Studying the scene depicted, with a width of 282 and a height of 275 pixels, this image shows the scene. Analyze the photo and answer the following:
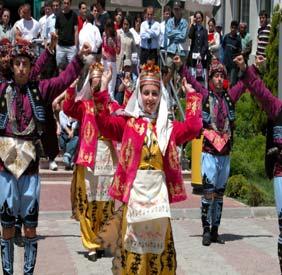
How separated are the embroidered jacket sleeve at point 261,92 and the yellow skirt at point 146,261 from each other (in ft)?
4.59

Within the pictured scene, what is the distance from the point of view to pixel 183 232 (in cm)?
1143

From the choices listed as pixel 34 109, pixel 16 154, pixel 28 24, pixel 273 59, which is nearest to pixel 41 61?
pixel 34 109

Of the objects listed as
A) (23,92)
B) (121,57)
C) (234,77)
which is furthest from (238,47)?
(23,92)

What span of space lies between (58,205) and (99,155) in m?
3.52

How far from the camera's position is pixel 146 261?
7246 millimetres

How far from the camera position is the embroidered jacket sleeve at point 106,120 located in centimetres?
727

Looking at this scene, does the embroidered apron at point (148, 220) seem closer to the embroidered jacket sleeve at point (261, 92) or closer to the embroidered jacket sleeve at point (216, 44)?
the embroidered jacket sleeve at point (261, 92)

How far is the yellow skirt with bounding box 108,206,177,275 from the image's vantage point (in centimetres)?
721

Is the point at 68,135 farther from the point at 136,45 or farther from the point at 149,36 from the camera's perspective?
the point at 136,45

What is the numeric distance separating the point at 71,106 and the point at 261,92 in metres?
1.77

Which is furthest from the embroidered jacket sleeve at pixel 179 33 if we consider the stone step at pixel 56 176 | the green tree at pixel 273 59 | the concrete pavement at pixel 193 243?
the concrete pavement at pixel 193 243

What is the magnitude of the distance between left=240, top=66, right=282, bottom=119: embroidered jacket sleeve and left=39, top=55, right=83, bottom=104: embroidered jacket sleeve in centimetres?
142

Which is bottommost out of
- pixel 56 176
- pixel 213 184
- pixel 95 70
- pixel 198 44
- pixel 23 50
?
pixel 56 176

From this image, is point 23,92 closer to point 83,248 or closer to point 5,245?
point 5,245
